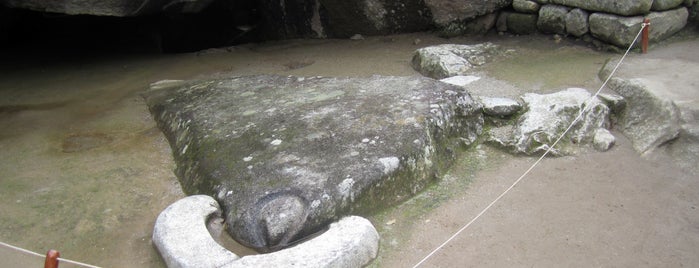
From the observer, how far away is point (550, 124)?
3.28 meters

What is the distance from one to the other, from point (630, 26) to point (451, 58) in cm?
149

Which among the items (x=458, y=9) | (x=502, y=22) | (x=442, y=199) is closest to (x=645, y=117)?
(x=442, y=199)

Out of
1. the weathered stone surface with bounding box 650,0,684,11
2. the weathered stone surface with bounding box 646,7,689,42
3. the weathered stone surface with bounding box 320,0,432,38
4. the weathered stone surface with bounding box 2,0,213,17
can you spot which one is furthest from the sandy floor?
the weathered stone surface with bounding box 320,0,432,38

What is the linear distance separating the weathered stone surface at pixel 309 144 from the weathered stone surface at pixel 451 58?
81cm

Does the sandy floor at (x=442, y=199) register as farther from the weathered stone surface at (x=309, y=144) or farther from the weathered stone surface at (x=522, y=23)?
the weathered stone surface at (x=522, y=23)

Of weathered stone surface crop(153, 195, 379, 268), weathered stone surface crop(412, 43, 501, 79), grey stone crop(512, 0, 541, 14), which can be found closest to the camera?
weathered stone surface crop(153, 195, 379, 268)

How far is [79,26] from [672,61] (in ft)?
25.0

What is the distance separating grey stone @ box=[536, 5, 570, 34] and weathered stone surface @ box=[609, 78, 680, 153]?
152 cm

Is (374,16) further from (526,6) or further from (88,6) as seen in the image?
(88,6)

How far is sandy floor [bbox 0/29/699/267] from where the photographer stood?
2338 millimetres

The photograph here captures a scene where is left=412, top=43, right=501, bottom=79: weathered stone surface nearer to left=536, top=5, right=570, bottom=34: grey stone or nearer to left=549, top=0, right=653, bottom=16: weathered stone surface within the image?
left=536, top=5, right=570, bottom=34: grey stone

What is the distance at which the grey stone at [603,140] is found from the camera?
312 cm

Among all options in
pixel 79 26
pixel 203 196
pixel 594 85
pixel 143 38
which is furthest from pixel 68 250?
pixel 79 26

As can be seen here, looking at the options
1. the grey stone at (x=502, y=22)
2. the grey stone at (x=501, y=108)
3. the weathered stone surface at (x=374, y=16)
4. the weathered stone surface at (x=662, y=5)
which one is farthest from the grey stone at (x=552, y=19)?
the grey stone at (x=501, y=108)
